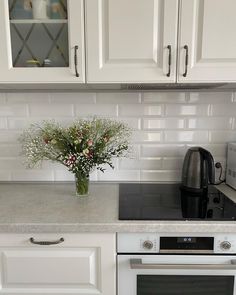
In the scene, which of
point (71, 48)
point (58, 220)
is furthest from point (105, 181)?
point (71, 48)

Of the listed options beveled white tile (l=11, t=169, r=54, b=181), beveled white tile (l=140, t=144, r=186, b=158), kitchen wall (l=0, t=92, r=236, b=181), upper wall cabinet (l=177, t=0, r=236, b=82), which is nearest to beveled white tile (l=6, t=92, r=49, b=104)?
kitchen wall (l=0, t=92, r=236, b=181)

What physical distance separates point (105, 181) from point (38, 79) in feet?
2.27

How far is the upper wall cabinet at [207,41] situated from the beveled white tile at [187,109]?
35cm

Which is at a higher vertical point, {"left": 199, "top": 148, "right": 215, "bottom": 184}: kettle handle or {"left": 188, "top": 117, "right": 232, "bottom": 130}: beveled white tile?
{"left": 188, "top": 117, "right": 232, "bottom": 130}: beveled white tile

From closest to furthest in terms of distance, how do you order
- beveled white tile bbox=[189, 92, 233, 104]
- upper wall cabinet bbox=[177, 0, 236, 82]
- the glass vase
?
upper wall cabinet bbox=[177, 0, 236, 82] < the glass vase < beveled white tile bbox=[189, 92, 233, 104]

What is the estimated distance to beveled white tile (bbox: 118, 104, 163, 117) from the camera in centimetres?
149

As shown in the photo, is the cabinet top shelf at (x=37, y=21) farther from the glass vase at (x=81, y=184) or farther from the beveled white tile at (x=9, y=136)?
the glass vase at (x=81, y=184)

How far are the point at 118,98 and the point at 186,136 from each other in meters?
0.46

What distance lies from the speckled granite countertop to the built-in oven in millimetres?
47

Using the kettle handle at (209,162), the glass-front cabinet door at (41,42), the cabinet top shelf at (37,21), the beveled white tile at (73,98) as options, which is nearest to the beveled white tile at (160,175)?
the kettle handle at (209,162)

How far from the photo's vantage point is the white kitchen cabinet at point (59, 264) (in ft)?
3.33

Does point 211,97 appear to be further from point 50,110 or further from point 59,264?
point 59,264

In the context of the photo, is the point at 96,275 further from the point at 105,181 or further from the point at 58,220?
the point at 105,181

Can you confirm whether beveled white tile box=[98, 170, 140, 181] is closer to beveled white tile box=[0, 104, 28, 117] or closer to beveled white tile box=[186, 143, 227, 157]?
beveled white tile box=[186, 143, 227, 157]
